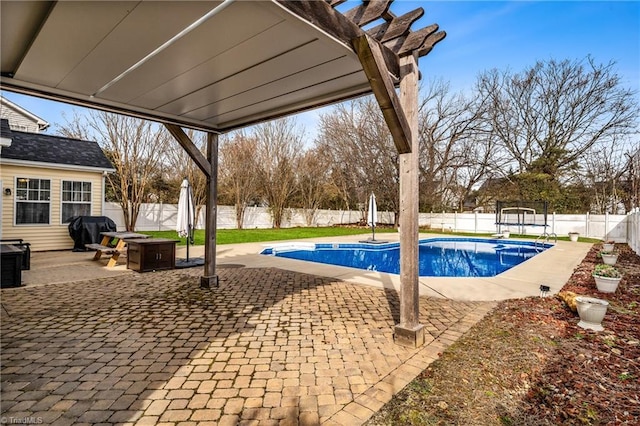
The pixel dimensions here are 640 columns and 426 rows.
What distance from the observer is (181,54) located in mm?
2924

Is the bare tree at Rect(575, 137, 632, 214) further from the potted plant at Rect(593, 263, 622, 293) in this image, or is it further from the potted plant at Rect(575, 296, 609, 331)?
the potted plant at Rect(575, 296, 609, 331)

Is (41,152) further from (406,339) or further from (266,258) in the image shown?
(406,339)

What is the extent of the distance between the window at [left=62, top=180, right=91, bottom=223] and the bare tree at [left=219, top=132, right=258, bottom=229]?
8.56 m

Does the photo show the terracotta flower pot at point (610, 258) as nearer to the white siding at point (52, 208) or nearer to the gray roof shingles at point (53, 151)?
the gray roof shingles at point (53, 151)

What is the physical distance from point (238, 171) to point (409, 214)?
55.6 feet

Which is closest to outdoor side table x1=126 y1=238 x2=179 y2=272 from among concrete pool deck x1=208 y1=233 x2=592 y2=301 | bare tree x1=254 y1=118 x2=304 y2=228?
concrete pool deck x1=208 y1=233 x2=592 y2=301

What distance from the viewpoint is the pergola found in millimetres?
2336

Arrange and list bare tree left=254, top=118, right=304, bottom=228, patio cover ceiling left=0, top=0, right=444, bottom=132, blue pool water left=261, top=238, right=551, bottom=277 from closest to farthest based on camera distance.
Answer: patio cover ceiling left=0, top=0, right=444, bottom=132
blue pool water left=261, top=238, right=551, bottom=277
bare tree left=254, top=118, right=304, bottom=228

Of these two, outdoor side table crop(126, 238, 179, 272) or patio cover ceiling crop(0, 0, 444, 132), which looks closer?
patio cover ceiling crop(0, 0, 444, 132)

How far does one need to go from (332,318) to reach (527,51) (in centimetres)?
2383

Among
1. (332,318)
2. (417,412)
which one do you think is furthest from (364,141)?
(417,412)

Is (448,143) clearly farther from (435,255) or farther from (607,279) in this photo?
(607,279)

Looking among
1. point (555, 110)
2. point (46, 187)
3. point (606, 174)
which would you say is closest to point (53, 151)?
point (46, 187)

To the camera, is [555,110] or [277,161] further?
[555,110]
